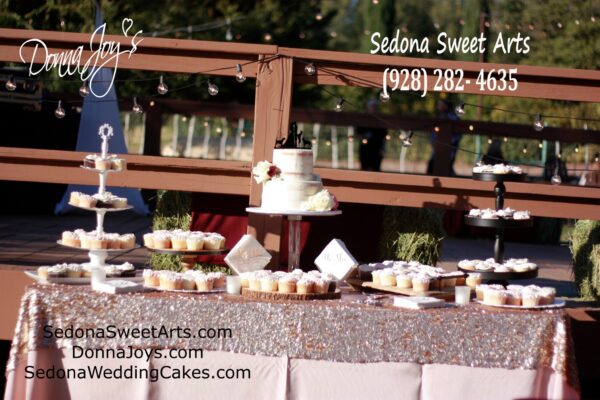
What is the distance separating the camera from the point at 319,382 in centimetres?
504

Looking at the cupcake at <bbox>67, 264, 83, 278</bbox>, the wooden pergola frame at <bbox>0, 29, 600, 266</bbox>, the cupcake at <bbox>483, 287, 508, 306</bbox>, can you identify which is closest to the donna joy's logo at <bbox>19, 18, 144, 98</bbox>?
the wooden pergola frame at <bbox>0, 29, 600, 266</bbox>

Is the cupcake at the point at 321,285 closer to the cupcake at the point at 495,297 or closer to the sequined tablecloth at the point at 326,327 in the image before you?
the sequined tablecloth at the point at 326,327

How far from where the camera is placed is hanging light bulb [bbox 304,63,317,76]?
20.5 feet

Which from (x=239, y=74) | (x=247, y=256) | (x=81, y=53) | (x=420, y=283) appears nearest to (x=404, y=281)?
(x=420, y=283)

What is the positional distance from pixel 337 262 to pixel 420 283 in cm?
53

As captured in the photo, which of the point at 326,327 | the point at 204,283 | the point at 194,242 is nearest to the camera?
the point at 326,327

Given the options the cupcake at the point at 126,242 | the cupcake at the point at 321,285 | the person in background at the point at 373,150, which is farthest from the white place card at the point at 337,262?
the person in background at the point at 373,150

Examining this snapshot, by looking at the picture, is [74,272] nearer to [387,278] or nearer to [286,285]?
[286,285]

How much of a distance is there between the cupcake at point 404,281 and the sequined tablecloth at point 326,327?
39 centimetres

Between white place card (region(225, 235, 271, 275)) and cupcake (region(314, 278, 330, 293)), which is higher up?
white place card (region(225, 235, 271, 275))

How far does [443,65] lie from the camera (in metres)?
6.28

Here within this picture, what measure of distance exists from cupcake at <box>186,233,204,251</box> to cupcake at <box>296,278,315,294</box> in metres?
0.76

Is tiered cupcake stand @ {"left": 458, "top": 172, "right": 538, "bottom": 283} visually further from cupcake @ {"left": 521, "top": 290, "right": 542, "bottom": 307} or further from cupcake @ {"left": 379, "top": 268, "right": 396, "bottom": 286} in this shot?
cupcake @ {"left": 379, "top": 268, "right": 396, "bottom": 286}

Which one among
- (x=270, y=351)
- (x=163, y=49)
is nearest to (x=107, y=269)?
(x=270, y=351)
